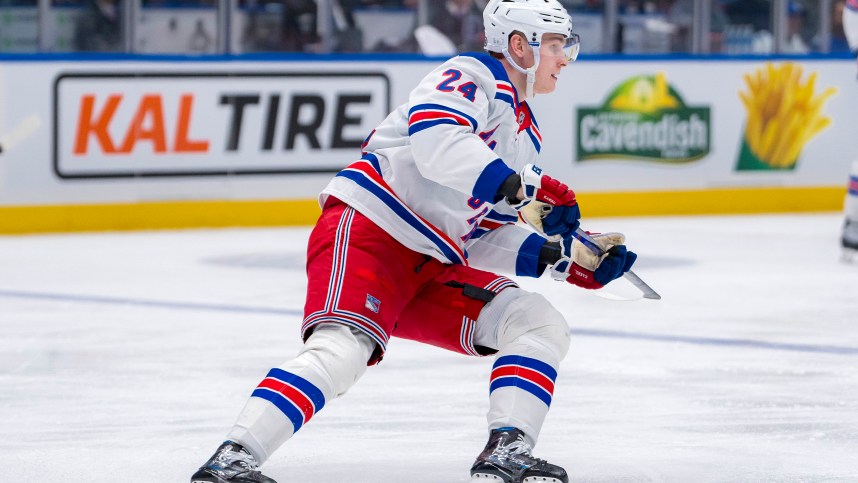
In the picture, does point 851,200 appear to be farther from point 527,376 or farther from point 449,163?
point 449,163

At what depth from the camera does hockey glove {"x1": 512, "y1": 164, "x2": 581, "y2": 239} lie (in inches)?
111

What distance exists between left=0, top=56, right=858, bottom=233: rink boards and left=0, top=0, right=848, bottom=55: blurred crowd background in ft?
0.47

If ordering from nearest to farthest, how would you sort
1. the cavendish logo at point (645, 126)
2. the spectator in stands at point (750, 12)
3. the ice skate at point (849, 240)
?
the ice skate at point (849, 240) → the cavendish logo at point (645, 126) → the spectator in stands at point (750, 12)

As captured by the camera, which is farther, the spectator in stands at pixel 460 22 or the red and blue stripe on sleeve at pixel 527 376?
the spectator in stands at pixel 460 22

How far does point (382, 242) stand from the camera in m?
3.04

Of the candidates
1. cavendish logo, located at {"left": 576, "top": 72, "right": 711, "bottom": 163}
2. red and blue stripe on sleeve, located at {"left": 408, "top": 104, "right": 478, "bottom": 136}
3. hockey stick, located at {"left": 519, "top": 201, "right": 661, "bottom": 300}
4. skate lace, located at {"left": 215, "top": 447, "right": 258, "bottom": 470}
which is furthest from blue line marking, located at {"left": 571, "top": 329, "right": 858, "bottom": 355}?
cavendish logo, located at {"left": 576, "top": 72, "right": 711, "bottom": 163}

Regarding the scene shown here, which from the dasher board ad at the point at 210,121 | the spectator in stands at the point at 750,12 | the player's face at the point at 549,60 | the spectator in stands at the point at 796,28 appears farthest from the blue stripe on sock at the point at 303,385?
the spectator in stands at the point at 796,28

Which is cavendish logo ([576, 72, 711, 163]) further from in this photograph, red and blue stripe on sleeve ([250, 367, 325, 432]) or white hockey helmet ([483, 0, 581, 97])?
red and blue stripe on sleeve ([250, 367, 325, 432])

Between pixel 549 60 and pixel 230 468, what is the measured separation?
0.99 metres

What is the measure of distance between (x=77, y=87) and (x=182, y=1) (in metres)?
0.76

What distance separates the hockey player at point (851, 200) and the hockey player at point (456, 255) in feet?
14.2

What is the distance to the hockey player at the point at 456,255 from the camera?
2801 millimetres

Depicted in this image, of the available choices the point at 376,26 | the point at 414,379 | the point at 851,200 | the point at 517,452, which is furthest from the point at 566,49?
the point at 376,26

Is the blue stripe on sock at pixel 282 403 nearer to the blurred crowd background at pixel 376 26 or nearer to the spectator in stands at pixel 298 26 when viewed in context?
the blurred crowd background at pixel 376 26
